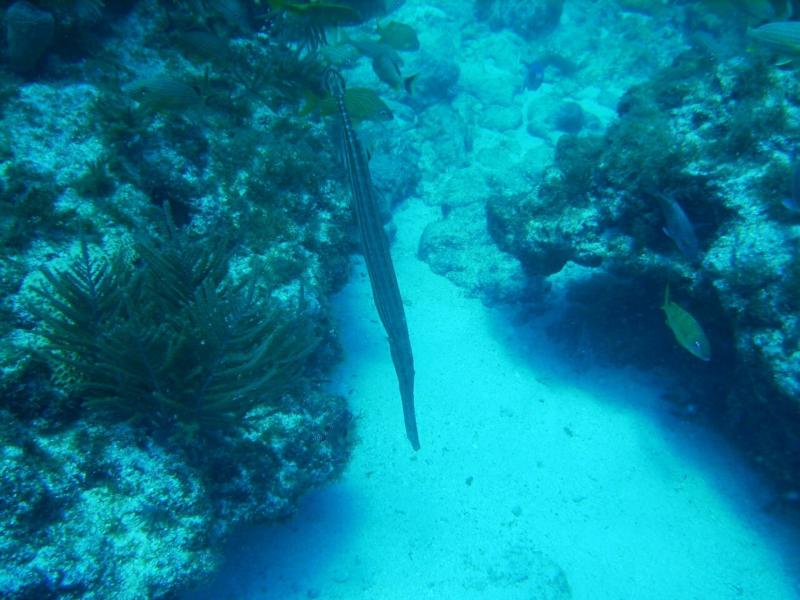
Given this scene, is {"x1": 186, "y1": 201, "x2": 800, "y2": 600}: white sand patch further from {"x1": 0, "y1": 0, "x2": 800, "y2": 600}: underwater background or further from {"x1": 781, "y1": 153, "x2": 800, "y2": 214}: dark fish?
{"x1": 781, "y1": 153, "x2": 800, "y2": 214}: dark fish

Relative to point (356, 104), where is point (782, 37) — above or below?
below

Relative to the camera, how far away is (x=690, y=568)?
510cm

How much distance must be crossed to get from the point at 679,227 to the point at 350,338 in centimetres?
457

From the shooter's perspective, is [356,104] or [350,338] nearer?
[356,104]

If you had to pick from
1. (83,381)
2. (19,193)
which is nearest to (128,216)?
(19,193)

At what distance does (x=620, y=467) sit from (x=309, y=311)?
4.76m

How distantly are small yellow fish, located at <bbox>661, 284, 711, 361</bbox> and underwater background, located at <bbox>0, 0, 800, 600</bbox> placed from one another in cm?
4

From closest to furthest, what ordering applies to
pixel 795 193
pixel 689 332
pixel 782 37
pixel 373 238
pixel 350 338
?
pixel 373 238, pixel 795 193, pixel 689 332, pixel 782 37, pixel 350 338

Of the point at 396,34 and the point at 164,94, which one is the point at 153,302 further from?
the point at 396,34

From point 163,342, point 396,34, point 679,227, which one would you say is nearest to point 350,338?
point 163,342

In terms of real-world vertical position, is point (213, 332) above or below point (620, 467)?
above

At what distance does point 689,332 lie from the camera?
466cm

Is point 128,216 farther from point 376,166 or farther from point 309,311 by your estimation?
point 376,166

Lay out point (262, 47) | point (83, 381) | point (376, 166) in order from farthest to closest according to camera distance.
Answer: point (376, 166) → point (262, 47) → point (83, 381)
